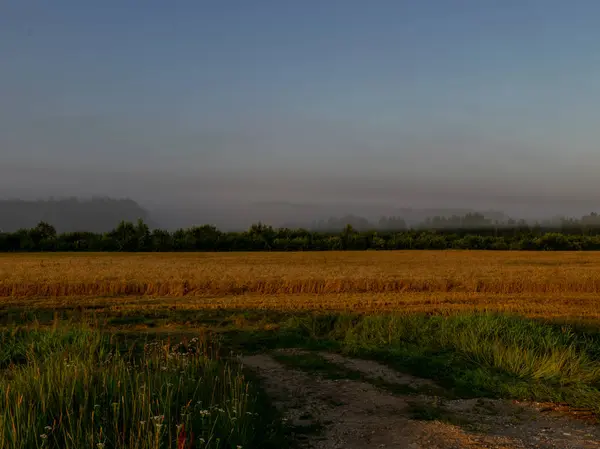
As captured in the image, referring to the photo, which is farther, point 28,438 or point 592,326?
point 592,326

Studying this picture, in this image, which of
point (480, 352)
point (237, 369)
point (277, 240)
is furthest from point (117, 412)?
point (277, 240)

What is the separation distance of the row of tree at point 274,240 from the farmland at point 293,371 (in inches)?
1484

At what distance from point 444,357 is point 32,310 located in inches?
595

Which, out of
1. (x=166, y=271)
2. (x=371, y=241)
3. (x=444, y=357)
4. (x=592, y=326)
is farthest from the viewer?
(x=371, y=241)

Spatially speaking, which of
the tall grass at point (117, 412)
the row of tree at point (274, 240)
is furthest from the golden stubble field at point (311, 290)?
the row of tree at point (274, 240)

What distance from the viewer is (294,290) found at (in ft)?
81.9

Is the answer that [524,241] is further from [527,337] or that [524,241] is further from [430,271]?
[527,337]

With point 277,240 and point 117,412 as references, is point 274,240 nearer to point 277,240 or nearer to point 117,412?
point 277,240

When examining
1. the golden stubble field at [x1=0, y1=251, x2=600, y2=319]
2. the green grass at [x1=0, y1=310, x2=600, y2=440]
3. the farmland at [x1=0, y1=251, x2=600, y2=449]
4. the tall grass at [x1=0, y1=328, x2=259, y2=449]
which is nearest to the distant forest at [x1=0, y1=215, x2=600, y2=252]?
the golden stubble field at [x1=0, y1=251, x2=600, y2=319]

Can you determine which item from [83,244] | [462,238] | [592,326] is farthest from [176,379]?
[462,238]

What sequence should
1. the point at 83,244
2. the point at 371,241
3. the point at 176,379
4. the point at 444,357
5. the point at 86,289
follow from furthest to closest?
the point at 371,241, the point at 83,244, the point at 86,289, the point at 444,357, the point at 176,379

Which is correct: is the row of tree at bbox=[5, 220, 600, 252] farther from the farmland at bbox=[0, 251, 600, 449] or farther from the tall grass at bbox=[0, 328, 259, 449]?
the tall grass at bbox=[0, 328, 259, 449]

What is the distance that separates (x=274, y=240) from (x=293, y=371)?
53263 millimetres

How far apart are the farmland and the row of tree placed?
3770 centimetres
